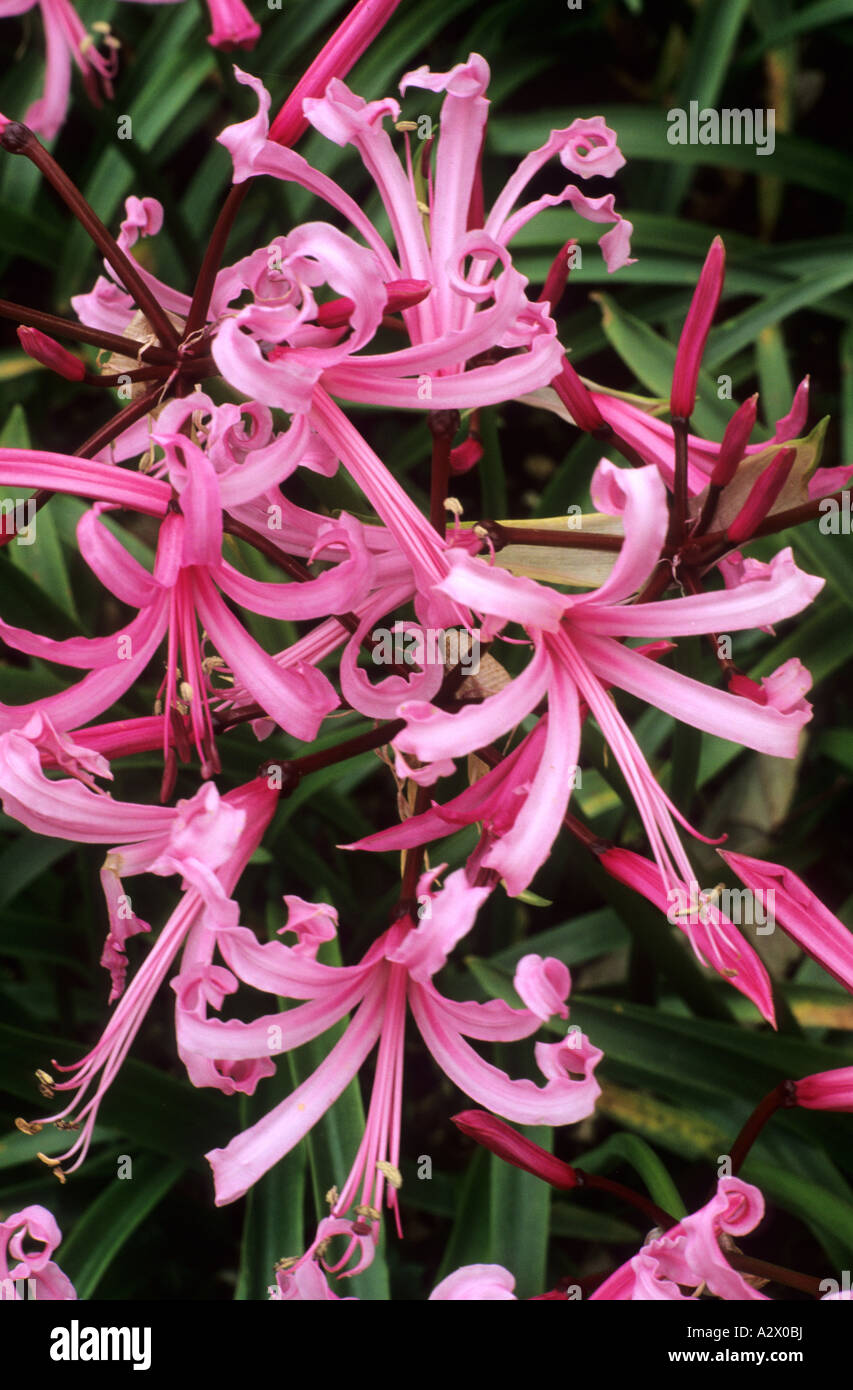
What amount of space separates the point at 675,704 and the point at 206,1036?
41cm

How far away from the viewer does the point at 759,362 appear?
1.85 meters

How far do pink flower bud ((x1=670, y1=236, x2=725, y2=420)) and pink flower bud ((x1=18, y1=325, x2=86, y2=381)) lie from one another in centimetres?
45

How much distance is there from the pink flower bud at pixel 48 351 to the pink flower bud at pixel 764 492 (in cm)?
50

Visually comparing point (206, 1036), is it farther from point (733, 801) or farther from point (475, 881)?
point (733, 801)

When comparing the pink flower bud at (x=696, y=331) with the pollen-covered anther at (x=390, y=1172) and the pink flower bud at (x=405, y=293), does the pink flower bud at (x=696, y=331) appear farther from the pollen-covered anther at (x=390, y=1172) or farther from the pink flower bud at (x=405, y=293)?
the pollen-covered anther at (x=390, y=1172)

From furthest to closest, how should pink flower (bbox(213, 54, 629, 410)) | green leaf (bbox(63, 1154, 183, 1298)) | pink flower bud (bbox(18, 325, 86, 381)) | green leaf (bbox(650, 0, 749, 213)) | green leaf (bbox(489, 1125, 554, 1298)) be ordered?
1. green leaf (bbox(650, 0, 749, 213))
2. green leaf (bbox(63, 1154, 183, 1298))
3. green leaf (bbox(489, 1125, 554, 1298))
4. pink flower bud (bbox(18, 325, 86, 381))
5. pink flower (bbox(213, 54, 629, 410))

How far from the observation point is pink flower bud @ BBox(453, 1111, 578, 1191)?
0.89 m

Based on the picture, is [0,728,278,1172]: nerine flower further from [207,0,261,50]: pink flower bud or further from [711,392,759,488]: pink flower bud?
[207,0,261,50]: pink flower bud

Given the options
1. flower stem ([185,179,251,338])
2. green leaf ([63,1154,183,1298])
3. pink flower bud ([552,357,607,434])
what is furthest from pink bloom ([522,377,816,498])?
green leaf ([63,1154,183,1298])

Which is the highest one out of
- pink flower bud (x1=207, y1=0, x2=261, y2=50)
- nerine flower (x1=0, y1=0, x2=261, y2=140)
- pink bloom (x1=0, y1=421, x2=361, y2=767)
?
nerine flower (x1=0, y1=0, x2=261, y2=140)

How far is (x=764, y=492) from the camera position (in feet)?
2.71

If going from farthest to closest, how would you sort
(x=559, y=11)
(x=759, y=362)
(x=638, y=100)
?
(x=638, y=100)
(x=559, y=11)
(x=759, y=362)

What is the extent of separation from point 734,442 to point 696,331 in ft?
0.34
